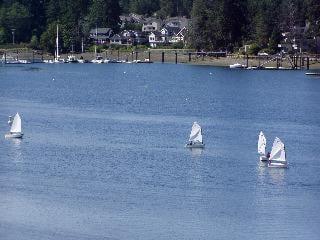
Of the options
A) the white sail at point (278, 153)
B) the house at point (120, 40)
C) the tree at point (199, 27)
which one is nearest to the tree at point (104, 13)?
the house at point (120, 40)

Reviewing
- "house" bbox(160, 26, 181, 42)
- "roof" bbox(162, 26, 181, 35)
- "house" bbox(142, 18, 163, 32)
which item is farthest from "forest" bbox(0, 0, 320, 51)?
"roof" bbox(162, 26, 181, 35)

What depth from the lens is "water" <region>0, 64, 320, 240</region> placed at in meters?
31.6

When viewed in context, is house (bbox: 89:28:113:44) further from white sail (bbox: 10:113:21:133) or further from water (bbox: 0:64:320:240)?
white sail (bbox: 10:113:21:133)

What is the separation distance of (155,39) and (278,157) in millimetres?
126432

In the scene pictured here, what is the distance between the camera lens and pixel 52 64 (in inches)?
5655

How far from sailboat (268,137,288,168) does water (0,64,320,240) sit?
0.52m

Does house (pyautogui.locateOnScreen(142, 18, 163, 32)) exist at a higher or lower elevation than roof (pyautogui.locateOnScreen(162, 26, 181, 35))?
higher

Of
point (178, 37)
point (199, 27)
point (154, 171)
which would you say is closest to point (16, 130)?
point (154, 171)

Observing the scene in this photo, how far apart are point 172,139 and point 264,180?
11803 mm

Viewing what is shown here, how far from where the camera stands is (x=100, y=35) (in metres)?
163

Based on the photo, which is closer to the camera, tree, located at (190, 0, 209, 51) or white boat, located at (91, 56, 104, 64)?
tree, located at (190, 0, 209, 51)

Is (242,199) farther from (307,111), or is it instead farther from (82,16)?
(82,16)

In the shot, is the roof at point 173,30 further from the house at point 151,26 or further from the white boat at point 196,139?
the white boat at point 196,139

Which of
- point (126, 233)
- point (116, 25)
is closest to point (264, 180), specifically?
point (126, 233)
